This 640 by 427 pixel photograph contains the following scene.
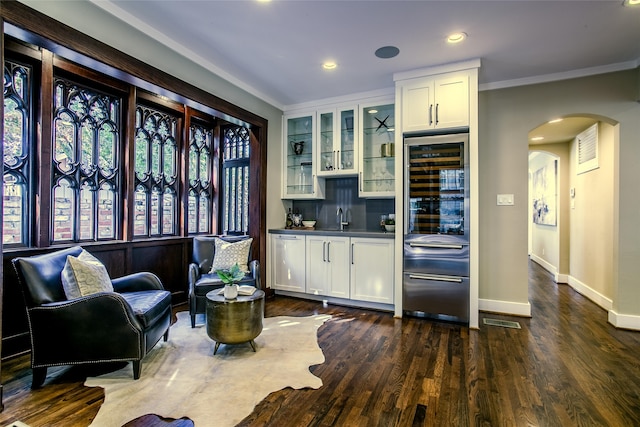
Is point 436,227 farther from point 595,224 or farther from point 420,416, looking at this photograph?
point 595,224

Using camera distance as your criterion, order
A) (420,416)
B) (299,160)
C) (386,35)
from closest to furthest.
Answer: (420,416) → (386,35) → (299,160)

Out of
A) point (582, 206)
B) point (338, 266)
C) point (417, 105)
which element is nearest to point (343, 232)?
point (338, 266)

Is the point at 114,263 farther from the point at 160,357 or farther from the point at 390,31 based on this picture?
the point at 390,31

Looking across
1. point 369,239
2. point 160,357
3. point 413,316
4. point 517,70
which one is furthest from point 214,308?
point 517,70

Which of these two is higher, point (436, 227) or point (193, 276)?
point (436, 227)

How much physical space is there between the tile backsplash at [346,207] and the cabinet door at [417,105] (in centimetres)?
118

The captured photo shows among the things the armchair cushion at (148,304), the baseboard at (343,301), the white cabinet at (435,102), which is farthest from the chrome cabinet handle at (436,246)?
the armchair cushion at (148,304)

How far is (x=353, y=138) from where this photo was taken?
4.47 m

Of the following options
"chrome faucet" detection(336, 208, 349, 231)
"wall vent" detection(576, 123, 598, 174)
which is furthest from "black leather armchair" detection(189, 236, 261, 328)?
"wall vent" detection(576, 123, 598, 174)

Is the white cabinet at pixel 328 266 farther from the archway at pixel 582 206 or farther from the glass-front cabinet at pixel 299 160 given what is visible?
the archway at pixel 582 206

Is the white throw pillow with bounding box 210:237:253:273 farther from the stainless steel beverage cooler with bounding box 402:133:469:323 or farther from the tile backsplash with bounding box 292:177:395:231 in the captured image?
the stainless steel beverage cooler with bounding box 402:133:469:323

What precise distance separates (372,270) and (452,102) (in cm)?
214

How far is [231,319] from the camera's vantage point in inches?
104

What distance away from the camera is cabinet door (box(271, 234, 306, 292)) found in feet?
14.7
